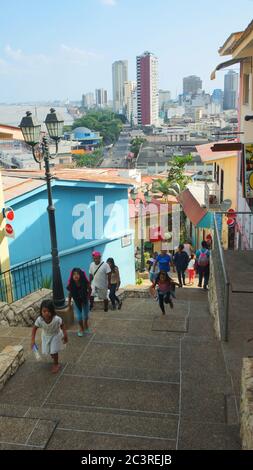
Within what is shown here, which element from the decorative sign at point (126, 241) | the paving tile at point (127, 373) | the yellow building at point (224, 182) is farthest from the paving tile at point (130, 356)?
the yellow building at point (224, 182)

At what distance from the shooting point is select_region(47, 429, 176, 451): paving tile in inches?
170

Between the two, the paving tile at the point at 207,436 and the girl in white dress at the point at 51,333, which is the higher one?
the girl in white dress at the point at 51,333

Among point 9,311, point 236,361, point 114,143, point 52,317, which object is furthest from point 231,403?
point 114,143

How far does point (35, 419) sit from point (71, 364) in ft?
5.25

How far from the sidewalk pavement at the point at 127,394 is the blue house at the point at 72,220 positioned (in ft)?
12.0

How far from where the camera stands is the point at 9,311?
27.7 feet

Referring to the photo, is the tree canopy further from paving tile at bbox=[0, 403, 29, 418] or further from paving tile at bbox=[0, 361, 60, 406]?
paving tile at bbox=[0, 403, 29, 418]

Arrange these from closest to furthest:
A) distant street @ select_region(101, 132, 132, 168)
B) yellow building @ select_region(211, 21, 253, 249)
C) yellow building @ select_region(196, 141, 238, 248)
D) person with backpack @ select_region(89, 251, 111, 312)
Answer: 1. person with backpack @ select_region(89, 251, 111, 312)
2. yellow building @ select_region(211, 21, 253, 249)
3. yellow building @ select_region(196, 141, 238, 248)
4. distant street @ select_region(101, 132, 132, 168)

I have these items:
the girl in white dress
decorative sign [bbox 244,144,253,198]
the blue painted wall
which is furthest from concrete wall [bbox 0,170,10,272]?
decorative sign [bbox 244,144,253,198]

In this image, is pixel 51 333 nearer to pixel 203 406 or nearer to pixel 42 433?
pixel 42 433

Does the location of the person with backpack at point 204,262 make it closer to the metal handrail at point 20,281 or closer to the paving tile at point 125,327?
the paving tile at point 125,327

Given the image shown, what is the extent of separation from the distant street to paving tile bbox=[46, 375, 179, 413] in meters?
113

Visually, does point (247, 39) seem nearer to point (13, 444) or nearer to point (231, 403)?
point (231, 403)

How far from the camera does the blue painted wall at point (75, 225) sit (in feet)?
36.6
